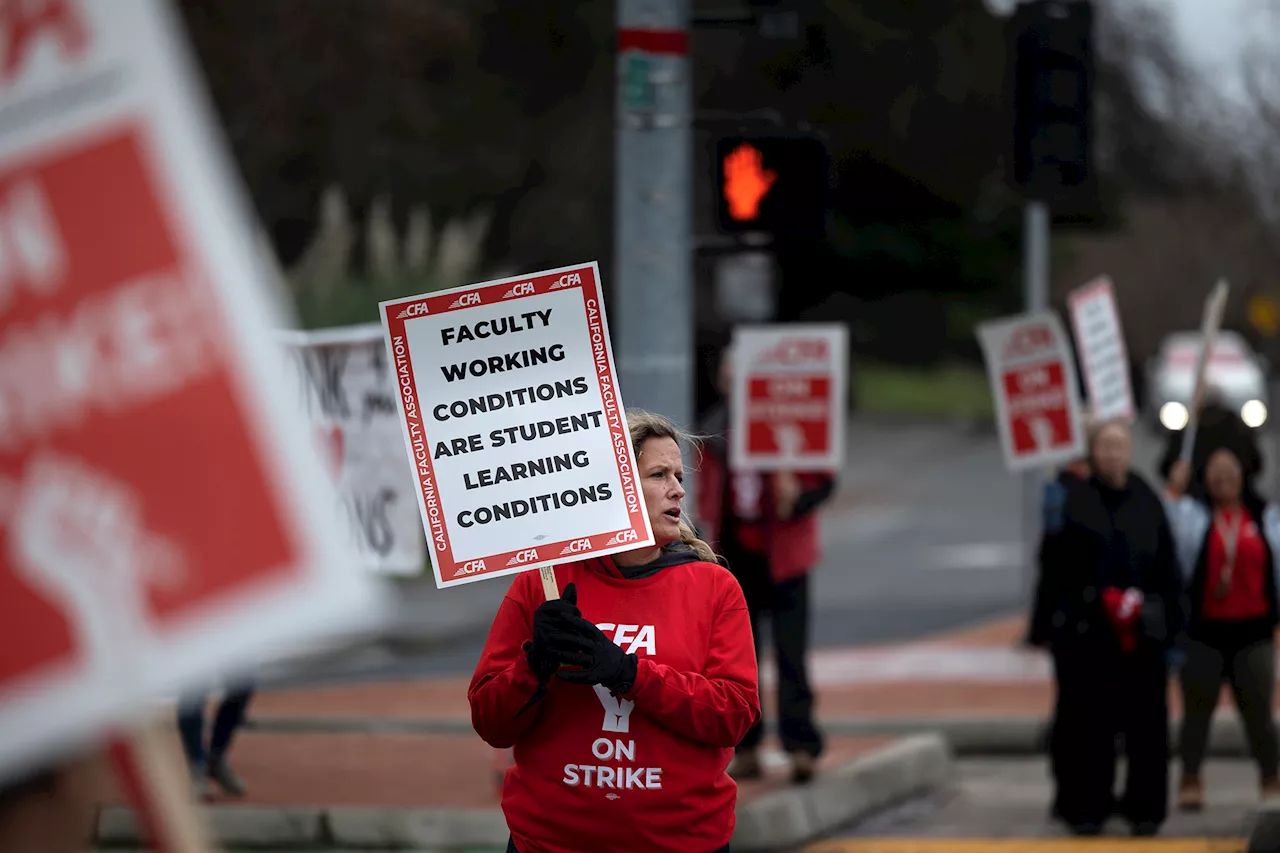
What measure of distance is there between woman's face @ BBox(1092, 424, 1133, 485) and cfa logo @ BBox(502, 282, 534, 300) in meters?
4.56

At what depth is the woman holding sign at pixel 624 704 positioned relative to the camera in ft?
13.9

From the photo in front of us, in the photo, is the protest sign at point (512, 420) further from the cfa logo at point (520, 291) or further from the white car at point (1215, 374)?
the white car at point (1215, 374)

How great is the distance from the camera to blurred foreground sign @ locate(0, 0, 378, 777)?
2299mm

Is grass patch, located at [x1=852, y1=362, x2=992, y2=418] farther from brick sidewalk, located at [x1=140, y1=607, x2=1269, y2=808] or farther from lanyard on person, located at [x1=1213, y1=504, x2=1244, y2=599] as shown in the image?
lanyard on person, located at [x1=1213, y1=504, x2=1244, y2=599]

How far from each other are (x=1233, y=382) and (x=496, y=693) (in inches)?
1326

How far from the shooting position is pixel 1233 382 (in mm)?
36062

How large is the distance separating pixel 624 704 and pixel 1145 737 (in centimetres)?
470

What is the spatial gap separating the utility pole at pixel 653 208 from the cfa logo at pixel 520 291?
11.3ft

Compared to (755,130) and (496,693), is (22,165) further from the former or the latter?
(755,130)

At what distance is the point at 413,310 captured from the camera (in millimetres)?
4574

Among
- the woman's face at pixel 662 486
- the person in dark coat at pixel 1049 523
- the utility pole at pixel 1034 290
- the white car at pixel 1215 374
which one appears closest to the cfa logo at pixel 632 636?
the woman's face at pixel 662 486

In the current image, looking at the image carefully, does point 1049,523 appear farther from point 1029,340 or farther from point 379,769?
point 379,769

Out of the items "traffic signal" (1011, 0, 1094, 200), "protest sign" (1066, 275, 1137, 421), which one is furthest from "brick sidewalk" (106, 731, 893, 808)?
"traffic signal" (1011, 0, 1094, 200)

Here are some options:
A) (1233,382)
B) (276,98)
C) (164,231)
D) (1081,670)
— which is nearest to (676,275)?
(1081,670)
